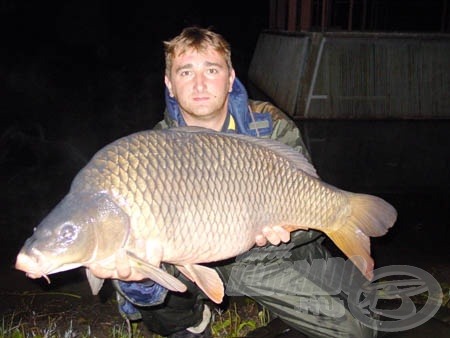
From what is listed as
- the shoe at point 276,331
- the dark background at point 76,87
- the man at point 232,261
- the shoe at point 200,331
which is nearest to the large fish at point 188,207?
the man at point 232,261

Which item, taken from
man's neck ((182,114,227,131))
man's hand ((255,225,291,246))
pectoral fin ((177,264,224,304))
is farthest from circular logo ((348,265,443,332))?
man's neck ((182,114,227,131))

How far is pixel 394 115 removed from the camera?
6.24m

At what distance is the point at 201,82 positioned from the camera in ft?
7.51

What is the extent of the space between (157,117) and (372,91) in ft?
8.93

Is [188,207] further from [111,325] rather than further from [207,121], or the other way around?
[111,325]

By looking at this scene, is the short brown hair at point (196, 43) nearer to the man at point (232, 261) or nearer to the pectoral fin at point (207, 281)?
the man at point (232, 261)

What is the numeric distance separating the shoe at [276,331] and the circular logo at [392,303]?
0.27 meters

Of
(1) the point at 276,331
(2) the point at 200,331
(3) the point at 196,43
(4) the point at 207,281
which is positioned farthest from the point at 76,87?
(4) the point at 207,281

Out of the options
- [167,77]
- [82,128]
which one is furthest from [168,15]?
[167,77]

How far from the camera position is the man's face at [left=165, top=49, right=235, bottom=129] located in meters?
2.30

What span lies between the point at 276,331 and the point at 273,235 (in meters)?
0.63

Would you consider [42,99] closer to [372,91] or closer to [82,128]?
[82,128]

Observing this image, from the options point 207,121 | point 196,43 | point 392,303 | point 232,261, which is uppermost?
point 196,43

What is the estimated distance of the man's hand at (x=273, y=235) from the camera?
1.98 meters
